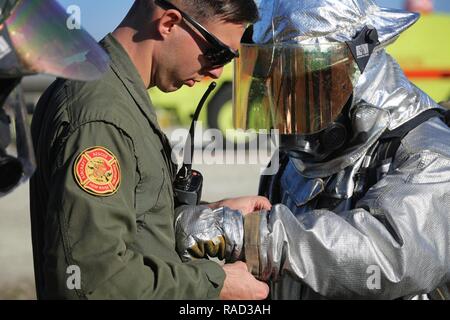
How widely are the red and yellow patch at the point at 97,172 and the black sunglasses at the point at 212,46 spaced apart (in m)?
0.56

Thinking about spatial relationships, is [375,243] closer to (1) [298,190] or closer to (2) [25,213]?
(1) [298,190]

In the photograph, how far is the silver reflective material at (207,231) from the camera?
265 centimetres

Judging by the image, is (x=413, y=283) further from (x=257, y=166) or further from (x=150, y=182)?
(x=257, y=166)

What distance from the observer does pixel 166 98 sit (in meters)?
11.1

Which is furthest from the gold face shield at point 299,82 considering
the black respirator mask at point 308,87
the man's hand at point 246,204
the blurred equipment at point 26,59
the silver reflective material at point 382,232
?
the blurred equipment at point 26,59

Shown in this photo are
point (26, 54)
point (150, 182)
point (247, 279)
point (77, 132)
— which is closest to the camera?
point (26, 54)

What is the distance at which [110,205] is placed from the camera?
2070 millimetres

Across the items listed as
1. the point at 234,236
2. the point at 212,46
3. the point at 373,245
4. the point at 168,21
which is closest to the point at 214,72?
the point at 212,46

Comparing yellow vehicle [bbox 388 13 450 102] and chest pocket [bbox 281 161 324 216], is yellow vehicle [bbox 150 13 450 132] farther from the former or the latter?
chest pocket [bbox 281 161 324 216]

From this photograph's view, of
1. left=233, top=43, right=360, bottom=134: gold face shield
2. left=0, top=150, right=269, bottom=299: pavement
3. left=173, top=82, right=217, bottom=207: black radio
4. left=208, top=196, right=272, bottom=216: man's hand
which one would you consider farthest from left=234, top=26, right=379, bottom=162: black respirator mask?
left=0, top=150, right=269, bottom=299: pavement

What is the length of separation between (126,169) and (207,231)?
0.58m
